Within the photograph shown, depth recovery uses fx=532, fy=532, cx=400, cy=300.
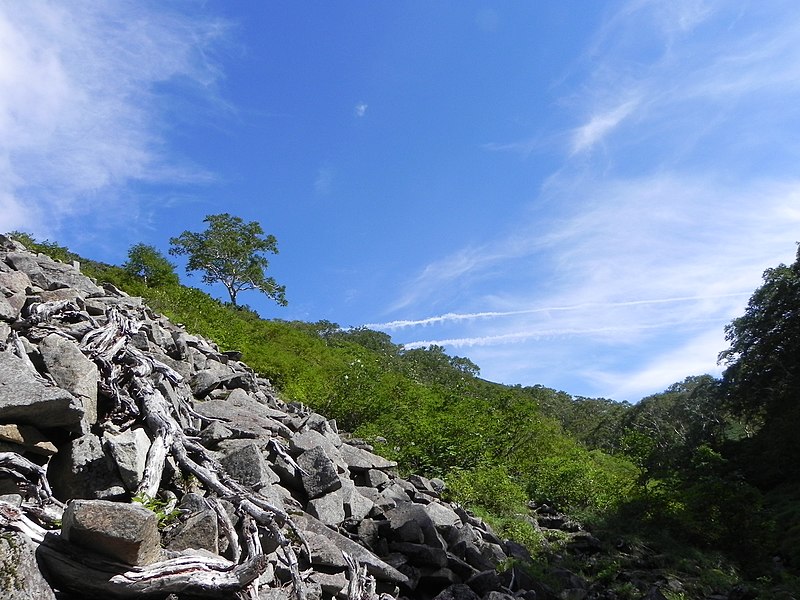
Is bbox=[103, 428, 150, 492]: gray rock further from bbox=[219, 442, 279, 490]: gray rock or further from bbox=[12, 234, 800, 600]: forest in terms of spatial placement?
bbox=[12, 234, 800, 600]: forest

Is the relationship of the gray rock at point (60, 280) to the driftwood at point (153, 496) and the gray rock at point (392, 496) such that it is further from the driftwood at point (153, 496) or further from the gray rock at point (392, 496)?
the gray rock at point (392, 496)

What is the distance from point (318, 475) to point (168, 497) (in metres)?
2.13

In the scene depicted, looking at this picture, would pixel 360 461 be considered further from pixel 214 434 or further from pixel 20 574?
pixel 20 574

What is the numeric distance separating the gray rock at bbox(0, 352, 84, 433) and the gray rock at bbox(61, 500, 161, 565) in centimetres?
132

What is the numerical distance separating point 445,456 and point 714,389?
2378 centimetres

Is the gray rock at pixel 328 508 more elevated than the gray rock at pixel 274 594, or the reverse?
the gray rock at pixel 328 508

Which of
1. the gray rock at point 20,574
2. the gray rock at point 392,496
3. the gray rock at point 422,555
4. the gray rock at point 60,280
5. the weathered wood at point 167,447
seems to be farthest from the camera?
the gray rock at point 60,280

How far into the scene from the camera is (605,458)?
2469 centimetres

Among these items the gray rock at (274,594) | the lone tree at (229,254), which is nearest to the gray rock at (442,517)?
the gray rock at (274,594)

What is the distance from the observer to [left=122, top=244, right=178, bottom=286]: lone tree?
21594 millimetres

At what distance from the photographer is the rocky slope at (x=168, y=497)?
3334 mm

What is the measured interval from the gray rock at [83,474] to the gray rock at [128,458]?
0.29 feet

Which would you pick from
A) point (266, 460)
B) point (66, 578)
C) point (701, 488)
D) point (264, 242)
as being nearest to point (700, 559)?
point (701, 488)

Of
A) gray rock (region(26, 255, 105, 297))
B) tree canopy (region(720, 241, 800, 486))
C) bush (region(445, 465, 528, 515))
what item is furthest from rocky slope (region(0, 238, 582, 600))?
tree canopy (region(720, 241, 800, 486))
